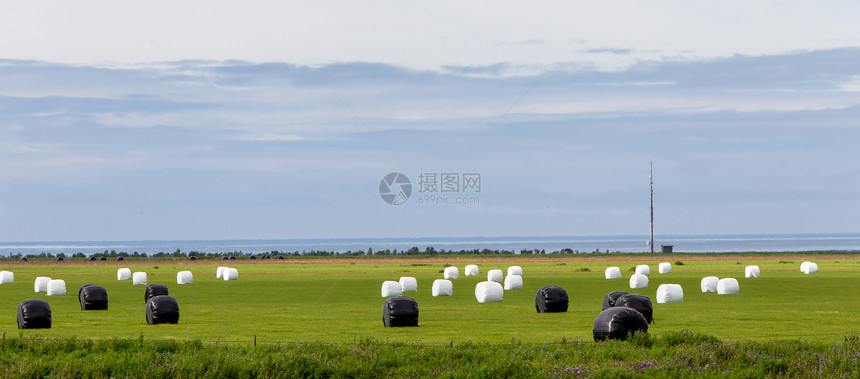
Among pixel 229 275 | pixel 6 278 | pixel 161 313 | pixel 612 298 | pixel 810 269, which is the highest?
pixel 612 298

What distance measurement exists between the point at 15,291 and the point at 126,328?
33.9 meters

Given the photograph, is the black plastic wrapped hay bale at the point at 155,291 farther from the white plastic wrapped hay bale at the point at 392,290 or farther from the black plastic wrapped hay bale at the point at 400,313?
the black plastic wrapped hay bale at the point at 400,313

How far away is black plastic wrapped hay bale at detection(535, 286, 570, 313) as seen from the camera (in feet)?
138

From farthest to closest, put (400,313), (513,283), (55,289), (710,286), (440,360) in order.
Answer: (513,283) < (55,289) < (710,286) < (400,313) < (440,360)

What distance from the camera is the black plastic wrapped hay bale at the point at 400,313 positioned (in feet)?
115

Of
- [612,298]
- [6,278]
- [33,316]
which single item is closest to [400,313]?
[612,298]

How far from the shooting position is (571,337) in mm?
30797

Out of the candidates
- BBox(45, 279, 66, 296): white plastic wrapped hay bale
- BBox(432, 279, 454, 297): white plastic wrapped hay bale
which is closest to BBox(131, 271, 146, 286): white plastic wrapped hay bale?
BBox(45, 279, 66, 296): white plastic wrapped hay bale

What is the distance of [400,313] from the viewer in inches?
1383

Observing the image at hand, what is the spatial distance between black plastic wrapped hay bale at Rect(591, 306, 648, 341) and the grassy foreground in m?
0.97

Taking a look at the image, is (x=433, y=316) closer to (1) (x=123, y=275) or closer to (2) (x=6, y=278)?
(2) (x=6, y=278)

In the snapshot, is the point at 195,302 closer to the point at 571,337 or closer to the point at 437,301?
the point at 437,301

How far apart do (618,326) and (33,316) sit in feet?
70.9

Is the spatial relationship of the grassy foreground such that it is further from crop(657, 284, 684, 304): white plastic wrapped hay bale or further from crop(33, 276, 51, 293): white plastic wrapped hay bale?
crop(33, 276, 51, 293): white plastic wrapped hay bale
